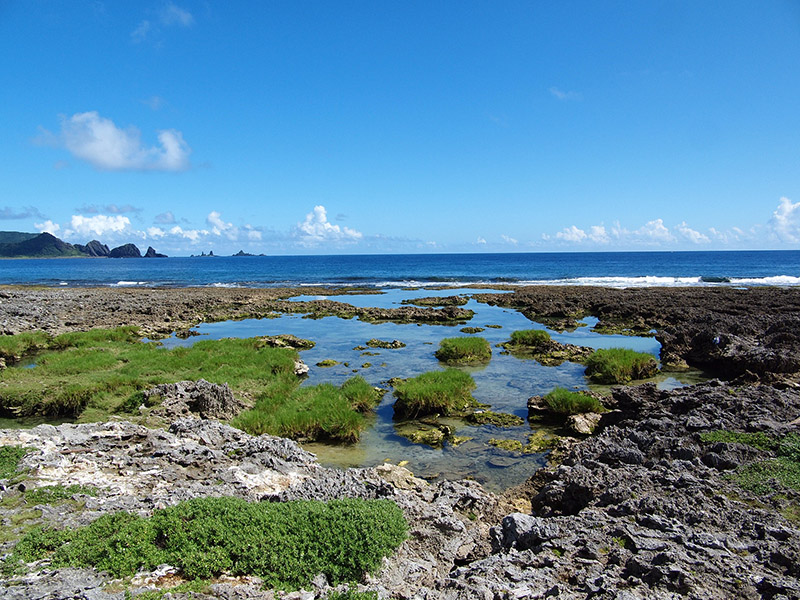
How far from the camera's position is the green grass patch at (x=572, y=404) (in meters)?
15.7

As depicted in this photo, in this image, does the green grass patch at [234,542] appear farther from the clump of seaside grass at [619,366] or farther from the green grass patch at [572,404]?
the clump of seaside grass at [619,366]

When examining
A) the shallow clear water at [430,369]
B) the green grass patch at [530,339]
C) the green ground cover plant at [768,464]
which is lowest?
the shallow clear water at [430,369]

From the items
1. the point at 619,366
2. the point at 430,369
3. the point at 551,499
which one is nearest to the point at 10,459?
the point at 551,499

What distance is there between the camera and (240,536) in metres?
6.80

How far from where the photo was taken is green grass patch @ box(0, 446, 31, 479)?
9000 mm

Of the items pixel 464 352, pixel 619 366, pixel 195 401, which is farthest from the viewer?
pixel 464 352

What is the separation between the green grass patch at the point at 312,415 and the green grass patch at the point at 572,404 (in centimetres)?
Result: 639

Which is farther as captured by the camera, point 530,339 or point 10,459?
point 530,339

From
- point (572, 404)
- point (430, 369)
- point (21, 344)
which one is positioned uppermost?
point (21, 344)

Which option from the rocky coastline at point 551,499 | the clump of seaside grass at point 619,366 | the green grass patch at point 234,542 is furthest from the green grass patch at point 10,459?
the clump of seaside grass at point 619,366

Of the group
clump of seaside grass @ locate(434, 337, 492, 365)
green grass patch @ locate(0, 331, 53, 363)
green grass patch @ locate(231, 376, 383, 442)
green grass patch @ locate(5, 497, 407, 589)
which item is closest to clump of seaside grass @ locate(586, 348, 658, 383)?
clump of seaside grass @ locate(434, 337, 492, 365)

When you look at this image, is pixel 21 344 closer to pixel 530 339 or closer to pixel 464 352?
pixel 464 352

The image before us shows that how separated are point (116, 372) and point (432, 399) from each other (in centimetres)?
1319

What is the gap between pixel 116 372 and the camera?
770 inches
